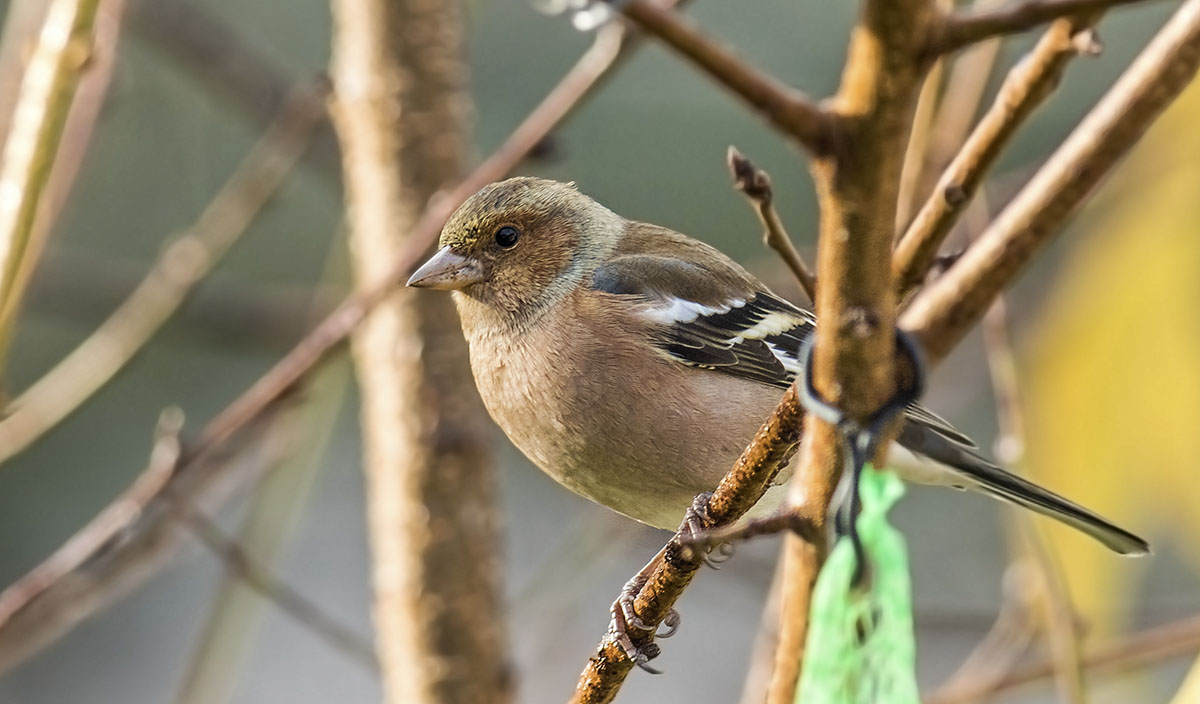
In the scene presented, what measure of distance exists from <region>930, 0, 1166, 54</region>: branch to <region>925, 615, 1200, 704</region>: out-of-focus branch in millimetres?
1931

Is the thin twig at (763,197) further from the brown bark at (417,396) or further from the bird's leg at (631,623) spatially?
the brown bark at (417,396)

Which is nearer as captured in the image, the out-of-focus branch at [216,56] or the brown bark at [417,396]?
the brown bark at [417,396]

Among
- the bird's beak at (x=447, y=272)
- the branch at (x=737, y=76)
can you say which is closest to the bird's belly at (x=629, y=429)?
the bird's beak at (x=447, y=272)

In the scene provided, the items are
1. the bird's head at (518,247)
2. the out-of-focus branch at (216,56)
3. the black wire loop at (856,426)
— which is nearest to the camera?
the black wire loop at (856,426)

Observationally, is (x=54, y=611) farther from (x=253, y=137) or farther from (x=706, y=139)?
(x=253, y=137)

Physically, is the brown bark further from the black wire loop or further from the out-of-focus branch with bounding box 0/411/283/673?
the black wire loop

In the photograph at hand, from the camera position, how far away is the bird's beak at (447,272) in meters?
2.95

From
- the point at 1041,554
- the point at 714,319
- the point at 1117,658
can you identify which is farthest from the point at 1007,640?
the point at 714,319

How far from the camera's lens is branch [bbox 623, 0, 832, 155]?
120cm

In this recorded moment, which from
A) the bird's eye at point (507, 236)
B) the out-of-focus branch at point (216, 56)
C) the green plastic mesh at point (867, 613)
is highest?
the out-of-focus branch at point (216, 56)

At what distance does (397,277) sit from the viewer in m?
3.05

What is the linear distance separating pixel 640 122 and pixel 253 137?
2272mm

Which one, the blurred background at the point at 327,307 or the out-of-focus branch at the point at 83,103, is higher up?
the blurred background at the point at 327,307

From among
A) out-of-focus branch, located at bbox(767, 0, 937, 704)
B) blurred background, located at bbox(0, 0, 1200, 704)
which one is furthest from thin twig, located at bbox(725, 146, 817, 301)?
blurred background, located at bbox(0, 0, 1200, 704)
